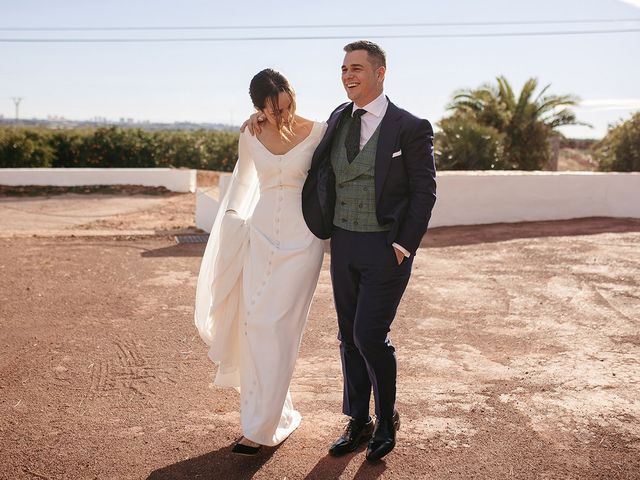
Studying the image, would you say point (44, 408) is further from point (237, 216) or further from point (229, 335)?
point (237, 216)

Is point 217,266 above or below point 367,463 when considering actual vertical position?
above

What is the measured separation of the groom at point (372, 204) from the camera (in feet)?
11.0

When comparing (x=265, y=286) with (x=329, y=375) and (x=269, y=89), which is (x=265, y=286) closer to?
(x=269, y=89)

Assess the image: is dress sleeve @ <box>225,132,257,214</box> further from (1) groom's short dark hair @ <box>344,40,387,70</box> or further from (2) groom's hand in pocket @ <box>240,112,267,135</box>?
(1) groom's short dark hair @ <box>344,40,387,70</box>

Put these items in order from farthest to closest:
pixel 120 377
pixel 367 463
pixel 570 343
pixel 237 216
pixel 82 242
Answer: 1. pixel 82 242
2. pixel 570 343
3. pixel 120 377
4. pixel 237 216
5. pixel 367 463

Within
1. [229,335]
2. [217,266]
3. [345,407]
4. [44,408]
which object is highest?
[217,266]

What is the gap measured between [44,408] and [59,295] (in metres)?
3.08

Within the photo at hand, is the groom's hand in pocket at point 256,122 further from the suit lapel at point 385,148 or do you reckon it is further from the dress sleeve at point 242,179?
the suit lapel at point 385,148

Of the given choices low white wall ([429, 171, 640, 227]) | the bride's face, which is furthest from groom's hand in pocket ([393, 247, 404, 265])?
low white wall ([429, 171, 640, 227])

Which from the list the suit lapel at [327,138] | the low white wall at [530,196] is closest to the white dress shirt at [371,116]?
the suit lapel at [327,138]

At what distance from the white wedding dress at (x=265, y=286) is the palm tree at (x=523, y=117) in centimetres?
1666

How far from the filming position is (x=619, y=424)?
397 cm

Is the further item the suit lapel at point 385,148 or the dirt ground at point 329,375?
the dirt ground at point 329,375

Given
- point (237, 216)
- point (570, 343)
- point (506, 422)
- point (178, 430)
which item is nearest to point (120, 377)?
point (178, 430)
